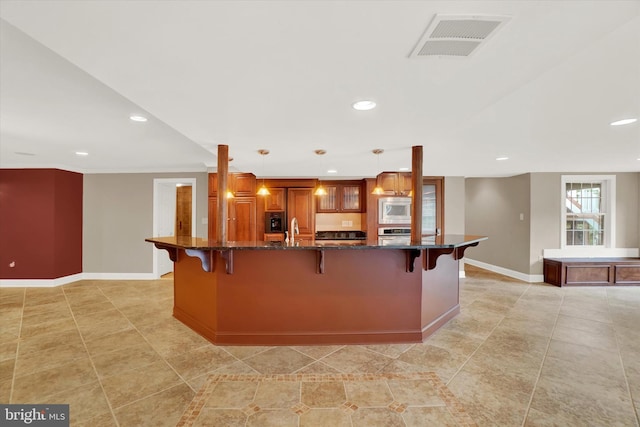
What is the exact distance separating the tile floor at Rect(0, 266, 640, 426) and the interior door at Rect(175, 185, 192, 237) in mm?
3393

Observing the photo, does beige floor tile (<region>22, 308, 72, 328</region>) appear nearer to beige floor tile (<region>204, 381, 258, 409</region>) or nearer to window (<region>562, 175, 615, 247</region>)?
beige floor tile (<region>204, 381, 258, 409</region>)

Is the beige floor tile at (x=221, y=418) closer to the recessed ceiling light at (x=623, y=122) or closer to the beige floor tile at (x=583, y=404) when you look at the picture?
the beige floor tile at (x=583, y=404)

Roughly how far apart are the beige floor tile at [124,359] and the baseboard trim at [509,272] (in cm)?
660

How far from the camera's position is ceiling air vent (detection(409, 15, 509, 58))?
1.24 metres

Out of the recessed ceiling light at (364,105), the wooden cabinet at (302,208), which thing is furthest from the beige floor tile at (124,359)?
the wooden cabinet at (302,208)

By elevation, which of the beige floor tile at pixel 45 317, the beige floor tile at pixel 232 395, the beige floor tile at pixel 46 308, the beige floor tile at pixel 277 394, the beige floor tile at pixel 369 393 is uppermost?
the beige floor tile at pixel 369 393

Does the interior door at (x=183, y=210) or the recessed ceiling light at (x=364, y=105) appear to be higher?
the recessed ceiling light at (x=364, y=105)

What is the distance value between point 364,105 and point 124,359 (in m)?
3.15

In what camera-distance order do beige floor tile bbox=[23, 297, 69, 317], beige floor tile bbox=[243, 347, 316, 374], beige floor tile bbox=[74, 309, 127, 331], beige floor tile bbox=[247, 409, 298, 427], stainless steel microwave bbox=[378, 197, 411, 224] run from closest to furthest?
beige floor tile bbox=[247, 409, 298, 427], beige floor tile bbox=[243, 347, 316, 374], beige floor tile bbox=[74, 309, 127, 331], beige floor tile bbox=[23, 297, 69, 317], stainless steel microwave bbox=[378, 197, 411, 224]

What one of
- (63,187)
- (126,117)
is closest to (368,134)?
(126,117)

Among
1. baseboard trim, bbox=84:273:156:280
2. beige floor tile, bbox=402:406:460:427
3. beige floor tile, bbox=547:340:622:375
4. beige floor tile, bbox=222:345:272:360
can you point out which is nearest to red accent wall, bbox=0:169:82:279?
baseboard trim, bbox=84:273:156:280

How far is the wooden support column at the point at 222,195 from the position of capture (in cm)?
324

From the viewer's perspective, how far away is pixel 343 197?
20.7 ft

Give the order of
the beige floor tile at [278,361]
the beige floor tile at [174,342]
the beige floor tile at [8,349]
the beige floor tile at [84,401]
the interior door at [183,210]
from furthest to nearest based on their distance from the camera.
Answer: the interior door at [183,210] < the beige floor tile at [174,342] < the beige floor tile at [8,349] < the beige floor tile at [278,361] < the beige floor tile at [84,401]
